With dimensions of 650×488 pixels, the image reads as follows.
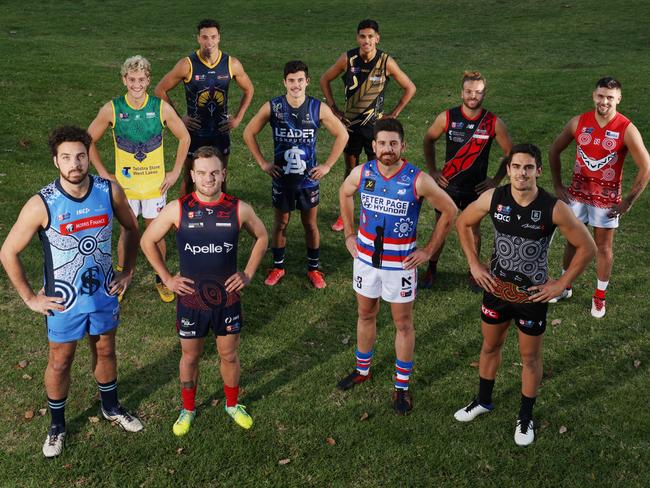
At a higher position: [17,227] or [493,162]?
[17,227]

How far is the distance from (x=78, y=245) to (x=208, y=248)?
109 centimetres

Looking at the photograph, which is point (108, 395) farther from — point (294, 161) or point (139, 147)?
point (294, 161)

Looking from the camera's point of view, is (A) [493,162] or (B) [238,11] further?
(B) [238,11]

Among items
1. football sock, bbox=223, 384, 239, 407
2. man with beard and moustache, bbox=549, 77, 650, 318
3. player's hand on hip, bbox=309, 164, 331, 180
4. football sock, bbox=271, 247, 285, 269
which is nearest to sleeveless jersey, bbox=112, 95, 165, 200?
football sock, bbox=271, 247, 285, 269

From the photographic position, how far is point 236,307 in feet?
20.6

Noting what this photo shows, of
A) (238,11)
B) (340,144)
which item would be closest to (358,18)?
(238,11)

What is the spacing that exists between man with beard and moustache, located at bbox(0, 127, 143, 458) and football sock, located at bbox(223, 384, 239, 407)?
1175mm

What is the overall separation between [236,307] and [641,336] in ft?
16.5

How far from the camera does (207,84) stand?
10.2m

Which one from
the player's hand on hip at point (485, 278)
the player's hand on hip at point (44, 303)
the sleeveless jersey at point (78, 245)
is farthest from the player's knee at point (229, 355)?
the player's hand on hip at point (485, 278)

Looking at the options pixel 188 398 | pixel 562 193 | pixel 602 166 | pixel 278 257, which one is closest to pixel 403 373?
pixel 188 398

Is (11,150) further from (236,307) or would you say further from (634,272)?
(634,272)

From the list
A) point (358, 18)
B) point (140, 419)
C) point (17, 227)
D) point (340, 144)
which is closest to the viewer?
point (17, 227)

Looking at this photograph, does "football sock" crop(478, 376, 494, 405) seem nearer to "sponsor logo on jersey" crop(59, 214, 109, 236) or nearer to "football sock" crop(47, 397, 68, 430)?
"sponsor logo on jersey" crop(59, 214, 109, 236)
